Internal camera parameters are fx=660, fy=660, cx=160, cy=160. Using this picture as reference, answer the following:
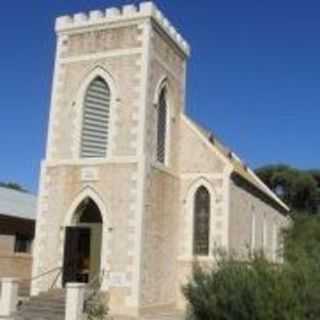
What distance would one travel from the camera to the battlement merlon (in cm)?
2530

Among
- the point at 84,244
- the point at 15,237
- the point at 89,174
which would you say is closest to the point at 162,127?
the point at 89,174

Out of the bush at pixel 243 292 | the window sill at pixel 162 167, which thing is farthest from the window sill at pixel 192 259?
the bush at pixel 243 292

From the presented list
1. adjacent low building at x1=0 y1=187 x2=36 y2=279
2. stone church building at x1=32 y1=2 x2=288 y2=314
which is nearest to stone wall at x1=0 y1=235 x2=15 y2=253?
adjacent low building at x1=0 y1=187 x2=36 y2=279

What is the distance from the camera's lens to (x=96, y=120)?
83.6 feet

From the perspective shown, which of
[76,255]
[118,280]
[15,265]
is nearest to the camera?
[118,280]

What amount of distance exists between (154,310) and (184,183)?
5608mm

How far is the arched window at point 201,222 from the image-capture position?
26547 millimetres

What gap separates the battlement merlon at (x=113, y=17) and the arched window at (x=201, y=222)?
664cm

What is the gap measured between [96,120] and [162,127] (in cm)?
276

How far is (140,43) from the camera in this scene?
82.3 ft

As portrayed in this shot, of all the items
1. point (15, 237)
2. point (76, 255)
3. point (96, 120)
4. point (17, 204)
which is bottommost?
point (76, 255)

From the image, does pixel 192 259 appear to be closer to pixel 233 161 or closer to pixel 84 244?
pixel 84 244

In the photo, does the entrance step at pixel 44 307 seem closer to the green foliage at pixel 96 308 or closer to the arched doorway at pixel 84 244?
the green foliage at pixel 96 308

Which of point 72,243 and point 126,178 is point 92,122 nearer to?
point 126,178
